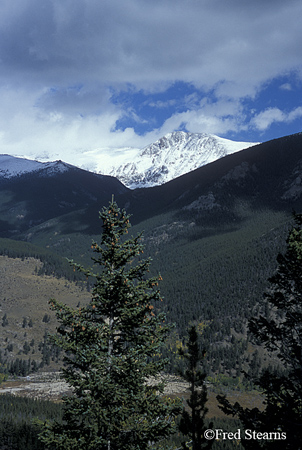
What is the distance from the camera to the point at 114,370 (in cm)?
1598

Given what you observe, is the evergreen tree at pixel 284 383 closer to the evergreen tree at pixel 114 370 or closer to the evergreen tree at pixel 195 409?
the evergreen tree at pixel 195 409

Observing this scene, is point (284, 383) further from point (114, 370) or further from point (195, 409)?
point (114, 370)

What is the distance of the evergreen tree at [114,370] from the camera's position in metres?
14.8

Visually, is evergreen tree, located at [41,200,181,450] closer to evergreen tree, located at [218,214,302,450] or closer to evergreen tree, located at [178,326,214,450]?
evergreen tree, located at [178,326,214,450]

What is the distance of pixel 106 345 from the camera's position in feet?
54.4

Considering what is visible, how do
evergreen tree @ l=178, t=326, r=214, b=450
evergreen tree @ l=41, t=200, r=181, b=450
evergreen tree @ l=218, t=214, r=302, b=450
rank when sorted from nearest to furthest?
evergreen tree @ l=41, t=200, r=181, b=450 → evergreen tree @ l=218, t=214, r=302, b=450 → evergreen tree @ l=178, t=326, r=214, b=450

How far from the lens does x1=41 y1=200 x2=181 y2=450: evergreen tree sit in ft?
48.5

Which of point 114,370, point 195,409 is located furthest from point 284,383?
point 114,370

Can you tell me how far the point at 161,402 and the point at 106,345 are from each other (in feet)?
12.0

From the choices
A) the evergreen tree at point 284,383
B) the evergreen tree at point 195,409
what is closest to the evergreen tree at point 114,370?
the evergreen tree at point 195,409

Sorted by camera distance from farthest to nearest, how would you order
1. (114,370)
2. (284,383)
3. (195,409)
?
(195,409)
(284,383)
(114,370)

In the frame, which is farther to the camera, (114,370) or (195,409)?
(195,409)

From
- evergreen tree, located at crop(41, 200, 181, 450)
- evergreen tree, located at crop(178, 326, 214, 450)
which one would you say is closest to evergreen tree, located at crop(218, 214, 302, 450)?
A: evergreen tree, located at crop(178, 326, 214, 450)

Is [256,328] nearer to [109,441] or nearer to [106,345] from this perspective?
[106,345]
